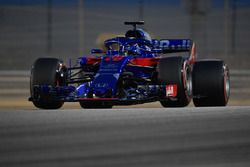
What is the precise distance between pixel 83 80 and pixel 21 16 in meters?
34.1

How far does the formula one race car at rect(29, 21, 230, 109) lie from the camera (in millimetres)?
12305

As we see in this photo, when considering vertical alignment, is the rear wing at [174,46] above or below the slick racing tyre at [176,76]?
above

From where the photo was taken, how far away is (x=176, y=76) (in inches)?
484

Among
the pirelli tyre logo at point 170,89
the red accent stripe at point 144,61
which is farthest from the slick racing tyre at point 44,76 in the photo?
the pirelli tyre logo at point 170,89

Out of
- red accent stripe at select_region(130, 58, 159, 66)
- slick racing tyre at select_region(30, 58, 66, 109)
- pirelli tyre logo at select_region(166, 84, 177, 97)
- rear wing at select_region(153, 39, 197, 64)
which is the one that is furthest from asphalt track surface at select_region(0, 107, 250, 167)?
rear wing at select_region(153, 39, 197, 64)

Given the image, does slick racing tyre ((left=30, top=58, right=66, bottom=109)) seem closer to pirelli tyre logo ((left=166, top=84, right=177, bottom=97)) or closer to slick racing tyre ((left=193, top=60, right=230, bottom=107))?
pirelli tyre logo ((left=166, top=84, right=177, bottom=97))

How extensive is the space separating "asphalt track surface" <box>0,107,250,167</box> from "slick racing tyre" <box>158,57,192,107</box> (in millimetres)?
3450

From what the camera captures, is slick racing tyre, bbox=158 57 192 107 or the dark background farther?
the dark background

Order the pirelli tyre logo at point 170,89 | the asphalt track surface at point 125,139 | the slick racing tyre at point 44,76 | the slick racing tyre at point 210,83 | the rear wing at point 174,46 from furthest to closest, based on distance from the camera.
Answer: the rear wing at point 174,46, the slick racing tyre at point 210,83, the slick racing tyre at point 44,76, the pirelli tyre logo at point 170,89, the asphalt track surface at point 125,139

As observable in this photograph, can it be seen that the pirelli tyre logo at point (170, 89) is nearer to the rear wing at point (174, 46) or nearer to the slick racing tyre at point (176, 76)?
the slick racing tyre at point (176, 76)

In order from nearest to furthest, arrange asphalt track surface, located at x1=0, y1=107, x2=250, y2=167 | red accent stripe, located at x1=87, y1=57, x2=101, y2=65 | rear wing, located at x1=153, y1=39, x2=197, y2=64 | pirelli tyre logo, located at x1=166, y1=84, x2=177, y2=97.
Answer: asphalt track surface, located at x1=0, y1=107, x2=250, y2=167 < pirelli tyre logo, located at x1=166, y1=84, x2=177, y2=97 < red accent stripe, located at x1=87, y1=57, x2=101, y2=65 < rear wing, located at x1=153, y1=39, x2=197, y2=64

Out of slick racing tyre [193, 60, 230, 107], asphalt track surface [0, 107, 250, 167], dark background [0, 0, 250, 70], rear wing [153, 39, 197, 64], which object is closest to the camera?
asphalt track surface [0, 107, 250, 167]

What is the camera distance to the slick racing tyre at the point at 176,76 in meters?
12.3

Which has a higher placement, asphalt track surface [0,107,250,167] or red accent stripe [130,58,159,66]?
red accent stripe [130,58,159,66]
